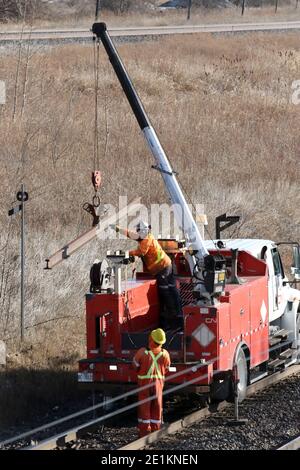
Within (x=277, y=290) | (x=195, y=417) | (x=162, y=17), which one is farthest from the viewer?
(x=162, y=17)

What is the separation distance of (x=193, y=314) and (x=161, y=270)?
5.04 feet

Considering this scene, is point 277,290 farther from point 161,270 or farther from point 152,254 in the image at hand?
point 152,254

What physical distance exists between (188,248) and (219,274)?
1952mm

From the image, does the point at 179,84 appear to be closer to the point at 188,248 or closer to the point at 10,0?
the point at 10,0

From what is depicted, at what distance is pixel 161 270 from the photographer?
52.4 ft

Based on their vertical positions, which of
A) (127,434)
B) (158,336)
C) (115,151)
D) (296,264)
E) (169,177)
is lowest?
(127,434)

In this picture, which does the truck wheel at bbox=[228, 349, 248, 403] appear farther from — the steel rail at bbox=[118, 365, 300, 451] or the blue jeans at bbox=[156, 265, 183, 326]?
the blue jeans at bbox=[156, 265, 183, 326]

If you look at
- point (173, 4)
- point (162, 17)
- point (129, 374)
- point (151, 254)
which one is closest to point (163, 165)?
point (151, 254)

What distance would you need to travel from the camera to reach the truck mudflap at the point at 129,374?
14602mm

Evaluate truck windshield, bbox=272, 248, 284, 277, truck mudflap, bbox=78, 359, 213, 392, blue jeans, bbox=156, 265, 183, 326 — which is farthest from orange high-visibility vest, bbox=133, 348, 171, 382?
truck windshield, bbox=272, 248, 284, 277

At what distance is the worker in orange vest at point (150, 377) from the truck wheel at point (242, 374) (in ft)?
5.78

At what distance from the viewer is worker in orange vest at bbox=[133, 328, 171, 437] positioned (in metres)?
14.1

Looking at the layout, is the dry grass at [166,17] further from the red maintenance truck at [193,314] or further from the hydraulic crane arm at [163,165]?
the red maintenance truck at [193,314]

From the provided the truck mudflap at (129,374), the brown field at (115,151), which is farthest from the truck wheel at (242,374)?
the brown field at (115,151)
